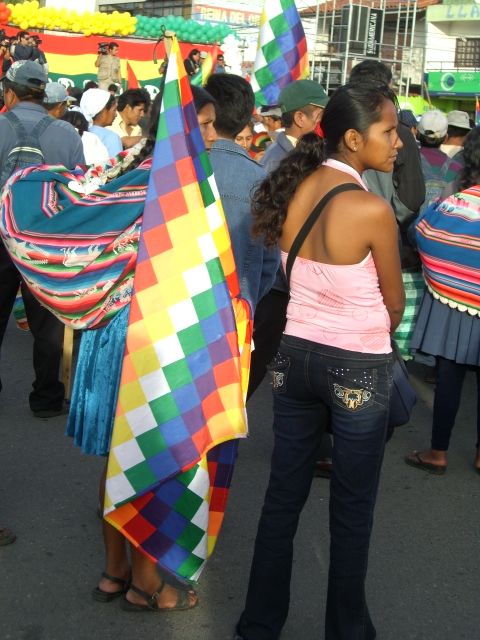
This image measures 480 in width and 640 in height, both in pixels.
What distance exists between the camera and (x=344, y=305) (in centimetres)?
238

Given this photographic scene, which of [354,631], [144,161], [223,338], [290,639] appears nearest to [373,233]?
[223,338]

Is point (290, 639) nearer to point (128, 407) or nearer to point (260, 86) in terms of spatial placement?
point (128, 407)

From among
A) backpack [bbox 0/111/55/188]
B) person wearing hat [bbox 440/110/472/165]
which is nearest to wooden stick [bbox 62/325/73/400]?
backpack [bbox 0/111/55/188]

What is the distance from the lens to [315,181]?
243 cm

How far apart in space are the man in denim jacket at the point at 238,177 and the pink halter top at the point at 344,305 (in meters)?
0.62

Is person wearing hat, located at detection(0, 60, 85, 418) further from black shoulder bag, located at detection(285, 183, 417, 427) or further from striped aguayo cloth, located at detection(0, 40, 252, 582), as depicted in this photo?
black shoulder bag, located at detection(285, 183, 417, 427)

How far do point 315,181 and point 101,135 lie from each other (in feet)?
17.4

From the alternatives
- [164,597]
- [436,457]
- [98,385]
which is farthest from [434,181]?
[164,597]

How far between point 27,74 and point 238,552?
9.74 ft

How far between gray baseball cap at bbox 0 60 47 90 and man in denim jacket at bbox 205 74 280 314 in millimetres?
1745

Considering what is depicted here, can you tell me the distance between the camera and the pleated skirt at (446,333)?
410cm

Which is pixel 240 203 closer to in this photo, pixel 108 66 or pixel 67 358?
pixel 67 358

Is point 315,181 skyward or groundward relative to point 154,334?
skyward

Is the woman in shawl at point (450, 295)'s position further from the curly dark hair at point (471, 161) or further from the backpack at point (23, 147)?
the backpack at point (23, 147)
